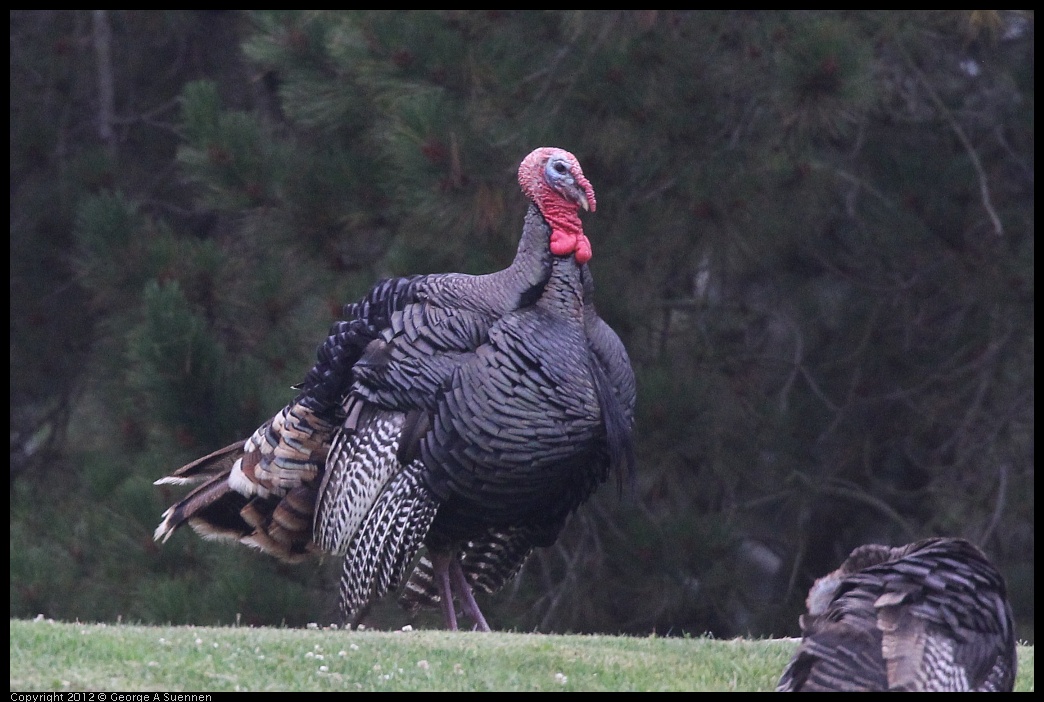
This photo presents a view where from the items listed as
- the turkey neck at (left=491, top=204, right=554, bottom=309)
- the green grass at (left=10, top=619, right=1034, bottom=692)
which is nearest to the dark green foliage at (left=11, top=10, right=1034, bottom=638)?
the turkey neck at (left=491, top=204, right=554, bottom=309)

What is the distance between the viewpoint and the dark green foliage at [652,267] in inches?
304

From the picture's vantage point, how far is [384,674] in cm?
458

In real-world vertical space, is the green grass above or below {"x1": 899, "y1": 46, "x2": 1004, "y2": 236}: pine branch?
below

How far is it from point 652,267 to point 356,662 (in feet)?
13.2

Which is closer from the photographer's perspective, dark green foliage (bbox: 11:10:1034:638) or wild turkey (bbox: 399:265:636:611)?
wild turkey (bbox: 399:265:636:611)

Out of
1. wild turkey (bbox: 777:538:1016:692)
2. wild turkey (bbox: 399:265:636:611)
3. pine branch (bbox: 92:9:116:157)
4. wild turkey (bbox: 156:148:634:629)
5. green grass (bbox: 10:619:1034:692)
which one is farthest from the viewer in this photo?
pine branch (bbox: 92:9:116:157)

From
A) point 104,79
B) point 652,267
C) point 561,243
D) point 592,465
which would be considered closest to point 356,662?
point 592,465

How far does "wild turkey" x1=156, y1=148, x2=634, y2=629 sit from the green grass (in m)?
0.60

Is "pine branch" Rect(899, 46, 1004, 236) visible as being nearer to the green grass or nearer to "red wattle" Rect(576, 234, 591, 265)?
"red wattle" Rect(576, 234, 591, 265)

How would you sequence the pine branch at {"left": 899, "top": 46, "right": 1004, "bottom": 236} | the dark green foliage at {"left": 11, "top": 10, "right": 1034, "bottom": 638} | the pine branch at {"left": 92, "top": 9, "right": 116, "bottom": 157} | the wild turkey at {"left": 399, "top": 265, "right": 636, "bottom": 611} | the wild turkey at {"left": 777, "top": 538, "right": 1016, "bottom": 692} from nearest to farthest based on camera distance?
the wild turkey at {"left": 777, "top": 538, "right": 1016, "bottom": 692} < the wild turkey at {"left": 399, "top": 265, "right": 636, "bottom": 611} < the dark green foliage at {"left": 11, "top": 10, "right": 1034, "bottom": 638} < the pine branch at {"left": 899, "top": 46, "right": 1004, "bottom": 236} < the pine branch at {"left": 92, "top": 9, "right": 116, "bottom": 157}

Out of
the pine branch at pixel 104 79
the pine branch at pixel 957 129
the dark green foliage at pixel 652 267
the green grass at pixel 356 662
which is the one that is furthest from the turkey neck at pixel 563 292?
the pine branch at pixel 104 79

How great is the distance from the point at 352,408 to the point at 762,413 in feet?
11.7

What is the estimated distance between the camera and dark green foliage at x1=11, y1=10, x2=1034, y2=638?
7.71 metres

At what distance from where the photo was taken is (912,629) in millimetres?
4105
